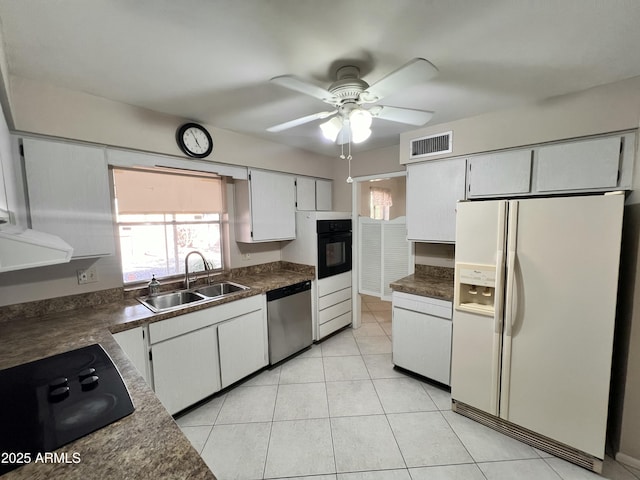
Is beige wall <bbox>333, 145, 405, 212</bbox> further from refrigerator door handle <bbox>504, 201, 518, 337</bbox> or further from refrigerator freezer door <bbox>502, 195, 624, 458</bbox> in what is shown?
refrigerator freezer door <bbox>502, 195, 624, 458</bbox>

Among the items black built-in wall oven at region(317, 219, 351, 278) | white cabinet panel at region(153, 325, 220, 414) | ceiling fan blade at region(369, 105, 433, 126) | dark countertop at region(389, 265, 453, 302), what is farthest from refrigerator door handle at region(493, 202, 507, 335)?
white cabinet panel at region(153, 325, 220, 414)

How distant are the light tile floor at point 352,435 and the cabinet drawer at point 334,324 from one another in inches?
22.3

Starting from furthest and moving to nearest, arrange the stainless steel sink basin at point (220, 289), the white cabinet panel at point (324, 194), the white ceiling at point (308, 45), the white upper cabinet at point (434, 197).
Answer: the white cabinet panel at point (324, 194)
the stainless steel sink basin at point (220, 289)
the white upper cabinet at point (434, 197)
the white ceiling at point (308, 45)

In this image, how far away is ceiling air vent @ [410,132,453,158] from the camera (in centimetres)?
242

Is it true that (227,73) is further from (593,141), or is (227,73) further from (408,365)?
(408,365)

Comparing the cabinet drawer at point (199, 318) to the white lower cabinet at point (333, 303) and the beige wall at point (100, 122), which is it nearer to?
the white lower cabinet at point (333, 303)

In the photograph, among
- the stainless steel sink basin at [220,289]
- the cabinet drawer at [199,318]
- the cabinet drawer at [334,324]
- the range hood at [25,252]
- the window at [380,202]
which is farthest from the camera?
the window at [380,202]

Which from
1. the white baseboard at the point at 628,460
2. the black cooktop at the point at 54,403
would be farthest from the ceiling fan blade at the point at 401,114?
the white baseboard at the point at 628,460

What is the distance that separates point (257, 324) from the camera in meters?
2.51

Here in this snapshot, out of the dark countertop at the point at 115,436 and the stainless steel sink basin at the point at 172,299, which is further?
the stainless steel sink basin at the point at 172,299

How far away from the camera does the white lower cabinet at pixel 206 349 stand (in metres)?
1.90

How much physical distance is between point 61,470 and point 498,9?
2180mm

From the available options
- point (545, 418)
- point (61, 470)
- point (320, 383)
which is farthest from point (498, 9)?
point (320, 383)

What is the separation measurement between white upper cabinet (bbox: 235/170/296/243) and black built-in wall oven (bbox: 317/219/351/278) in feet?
1.33
